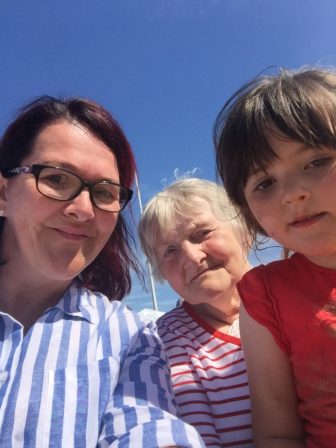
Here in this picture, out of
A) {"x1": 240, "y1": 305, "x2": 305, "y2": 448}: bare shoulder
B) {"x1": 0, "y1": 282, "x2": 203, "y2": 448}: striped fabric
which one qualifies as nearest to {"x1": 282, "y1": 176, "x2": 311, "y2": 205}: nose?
{"x1": 240, "y1": 305, "x2": 305, "y2": 448}: bare shoulder

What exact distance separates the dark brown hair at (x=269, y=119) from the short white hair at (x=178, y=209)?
51 cm

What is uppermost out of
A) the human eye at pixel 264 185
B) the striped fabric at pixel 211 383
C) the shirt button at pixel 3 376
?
the human eye at pixel 264 185

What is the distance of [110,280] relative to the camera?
2.17 meters

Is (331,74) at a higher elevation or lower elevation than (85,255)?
higher

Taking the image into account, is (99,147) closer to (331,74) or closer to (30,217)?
(30,217)

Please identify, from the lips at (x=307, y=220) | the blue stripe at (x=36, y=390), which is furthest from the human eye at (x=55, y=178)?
the lips at (x=307, y=220)

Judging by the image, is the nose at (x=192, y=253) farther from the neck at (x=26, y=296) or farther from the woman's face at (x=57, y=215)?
the neck at (x=26, y=296)

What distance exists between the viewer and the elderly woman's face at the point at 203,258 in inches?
80.1

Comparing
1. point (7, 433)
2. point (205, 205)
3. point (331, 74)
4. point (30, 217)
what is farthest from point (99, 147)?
point (7, 433)

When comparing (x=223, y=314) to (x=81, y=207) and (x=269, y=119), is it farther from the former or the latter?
(x=269, y=119)

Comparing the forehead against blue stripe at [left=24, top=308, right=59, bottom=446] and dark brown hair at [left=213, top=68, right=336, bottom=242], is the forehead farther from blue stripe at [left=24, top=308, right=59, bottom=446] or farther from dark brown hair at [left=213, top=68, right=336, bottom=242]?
blue stripe at [left=24, top=308, right=59, bottom=446]

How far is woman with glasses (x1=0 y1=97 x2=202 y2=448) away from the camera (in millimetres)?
1246

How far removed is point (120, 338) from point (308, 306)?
0.72 meters

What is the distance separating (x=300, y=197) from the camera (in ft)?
4.11
